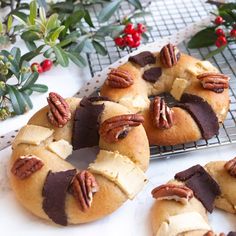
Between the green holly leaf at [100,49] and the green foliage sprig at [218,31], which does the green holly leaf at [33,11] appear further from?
the green foliage sprig at [218,31]

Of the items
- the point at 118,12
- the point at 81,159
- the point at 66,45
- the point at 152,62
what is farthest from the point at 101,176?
the point at 118,12

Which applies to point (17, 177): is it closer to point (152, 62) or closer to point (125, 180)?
point (125, 180)

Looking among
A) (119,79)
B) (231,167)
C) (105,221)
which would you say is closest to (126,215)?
(105,221)

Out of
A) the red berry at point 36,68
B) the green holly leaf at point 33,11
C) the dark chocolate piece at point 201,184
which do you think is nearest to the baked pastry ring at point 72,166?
the dark chocolate piece at point 201,184

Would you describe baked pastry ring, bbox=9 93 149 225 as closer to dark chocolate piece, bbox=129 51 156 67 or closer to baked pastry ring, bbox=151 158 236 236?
baked pastry ring, bbox=151 158 236 236

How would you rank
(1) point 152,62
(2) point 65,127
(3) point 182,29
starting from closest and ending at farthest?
(2) point 65,127, (1) point 152,62, (3) point 182,29

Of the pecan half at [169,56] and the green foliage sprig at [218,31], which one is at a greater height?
the pecan half at [169,56]

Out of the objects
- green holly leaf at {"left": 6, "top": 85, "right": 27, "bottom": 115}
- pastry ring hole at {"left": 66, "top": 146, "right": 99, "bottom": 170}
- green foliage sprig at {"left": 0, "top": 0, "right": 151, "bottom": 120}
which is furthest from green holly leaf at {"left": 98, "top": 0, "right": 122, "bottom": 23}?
pastry ring hole at {"left": 66, "top": 146, "right": 99, "bottom": 170}
